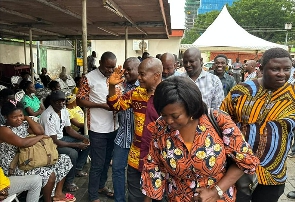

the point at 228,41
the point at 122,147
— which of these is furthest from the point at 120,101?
the point at 228,41

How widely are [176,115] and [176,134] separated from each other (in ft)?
0.53

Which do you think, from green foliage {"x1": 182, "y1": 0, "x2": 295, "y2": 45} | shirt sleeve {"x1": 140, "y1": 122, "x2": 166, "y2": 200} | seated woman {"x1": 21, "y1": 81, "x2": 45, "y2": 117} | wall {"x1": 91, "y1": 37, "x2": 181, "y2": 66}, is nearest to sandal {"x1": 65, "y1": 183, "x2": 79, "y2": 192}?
seated woman {"x1": 21, "y1": 81, "x2": 45, "y2": 117}

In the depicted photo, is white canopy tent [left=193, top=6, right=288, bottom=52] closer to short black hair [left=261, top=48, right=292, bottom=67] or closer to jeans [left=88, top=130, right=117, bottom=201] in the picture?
jeans [left=88, top=130, right=117, bottom=201]

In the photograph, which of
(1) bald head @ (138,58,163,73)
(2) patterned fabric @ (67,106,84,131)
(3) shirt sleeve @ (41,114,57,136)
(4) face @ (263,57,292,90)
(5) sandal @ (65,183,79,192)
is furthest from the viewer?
(2) patterned fabric @ (67,106,84,131)

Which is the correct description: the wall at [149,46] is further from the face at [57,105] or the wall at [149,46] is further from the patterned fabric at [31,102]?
the face at [57,105]

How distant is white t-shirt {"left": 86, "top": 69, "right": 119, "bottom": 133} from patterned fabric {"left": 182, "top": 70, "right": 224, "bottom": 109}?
101 centimetres

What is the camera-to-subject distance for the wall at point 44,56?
13.1 metres

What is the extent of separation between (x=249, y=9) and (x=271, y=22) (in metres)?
3.53

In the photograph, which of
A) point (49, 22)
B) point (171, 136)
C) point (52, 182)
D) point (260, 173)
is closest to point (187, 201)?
point (171, 136)

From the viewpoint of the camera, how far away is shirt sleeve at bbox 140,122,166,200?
1.81 m

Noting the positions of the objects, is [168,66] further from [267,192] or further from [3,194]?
[3,194]

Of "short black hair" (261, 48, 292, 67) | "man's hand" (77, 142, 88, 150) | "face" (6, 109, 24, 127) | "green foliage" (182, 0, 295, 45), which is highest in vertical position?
"green foliage" (182, 0, 295, 45)

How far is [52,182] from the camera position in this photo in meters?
3.52

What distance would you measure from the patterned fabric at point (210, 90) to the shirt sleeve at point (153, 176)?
173cm
